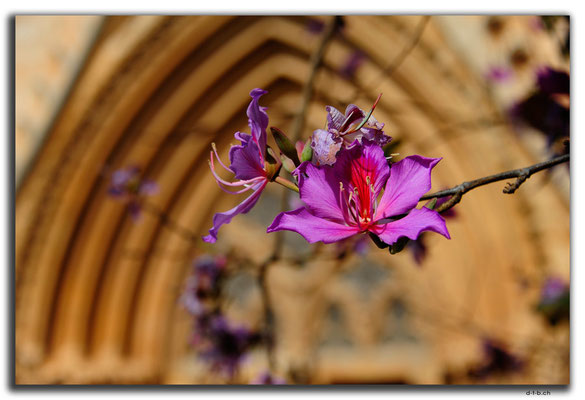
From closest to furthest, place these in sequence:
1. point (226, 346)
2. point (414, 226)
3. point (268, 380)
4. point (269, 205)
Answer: point (414, 226), point (268, 380), point (226, 346), point (269, 205)

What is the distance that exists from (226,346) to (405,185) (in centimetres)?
86

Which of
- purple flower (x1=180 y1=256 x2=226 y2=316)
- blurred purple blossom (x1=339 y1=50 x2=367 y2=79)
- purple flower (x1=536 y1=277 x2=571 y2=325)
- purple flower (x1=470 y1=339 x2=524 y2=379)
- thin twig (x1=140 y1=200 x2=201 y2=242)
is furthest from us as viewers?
blurred purple blossom (x1=339 y1=50 x2=367 y2=79)

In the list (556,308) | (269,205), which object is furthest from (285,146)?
(269,205)

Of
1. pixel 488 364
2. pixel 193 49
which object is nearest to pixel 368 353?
pixel 488 364

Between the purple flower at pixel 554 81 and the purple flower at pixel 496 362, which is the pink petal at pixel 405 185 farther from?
the purple flower at pixel 496 362

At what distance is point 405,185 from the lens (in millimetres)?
334

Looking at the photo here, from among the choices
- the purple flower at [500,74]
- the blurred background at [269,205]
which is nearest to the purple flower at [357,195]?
the blurred background at [269,205]

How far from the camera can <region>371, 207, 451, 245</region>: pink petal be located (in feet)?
0.99

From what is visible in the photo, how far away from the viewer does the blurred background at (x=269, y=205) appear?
180cm

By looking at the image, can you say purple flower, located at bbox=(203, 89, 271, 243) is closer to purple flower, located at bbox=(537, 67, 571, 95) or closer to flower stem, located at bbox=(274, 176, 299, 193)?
flower stem, located at bbox=(274, 176, 299, 193)

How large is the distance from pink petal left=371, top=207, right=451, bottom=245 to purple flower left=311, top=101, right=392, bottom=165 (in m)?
0.05

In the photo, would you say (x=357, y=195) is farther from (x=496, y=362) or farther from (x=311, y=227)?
(x=496, y=362)

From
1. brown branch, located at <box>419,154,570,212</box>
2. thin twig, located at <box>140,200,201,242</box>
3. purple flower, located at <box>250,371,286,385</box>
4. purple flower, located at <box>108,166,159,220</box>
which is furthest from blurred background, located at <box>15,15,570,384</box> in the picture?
brown branch, located at <box>419,154,570,212</box>
